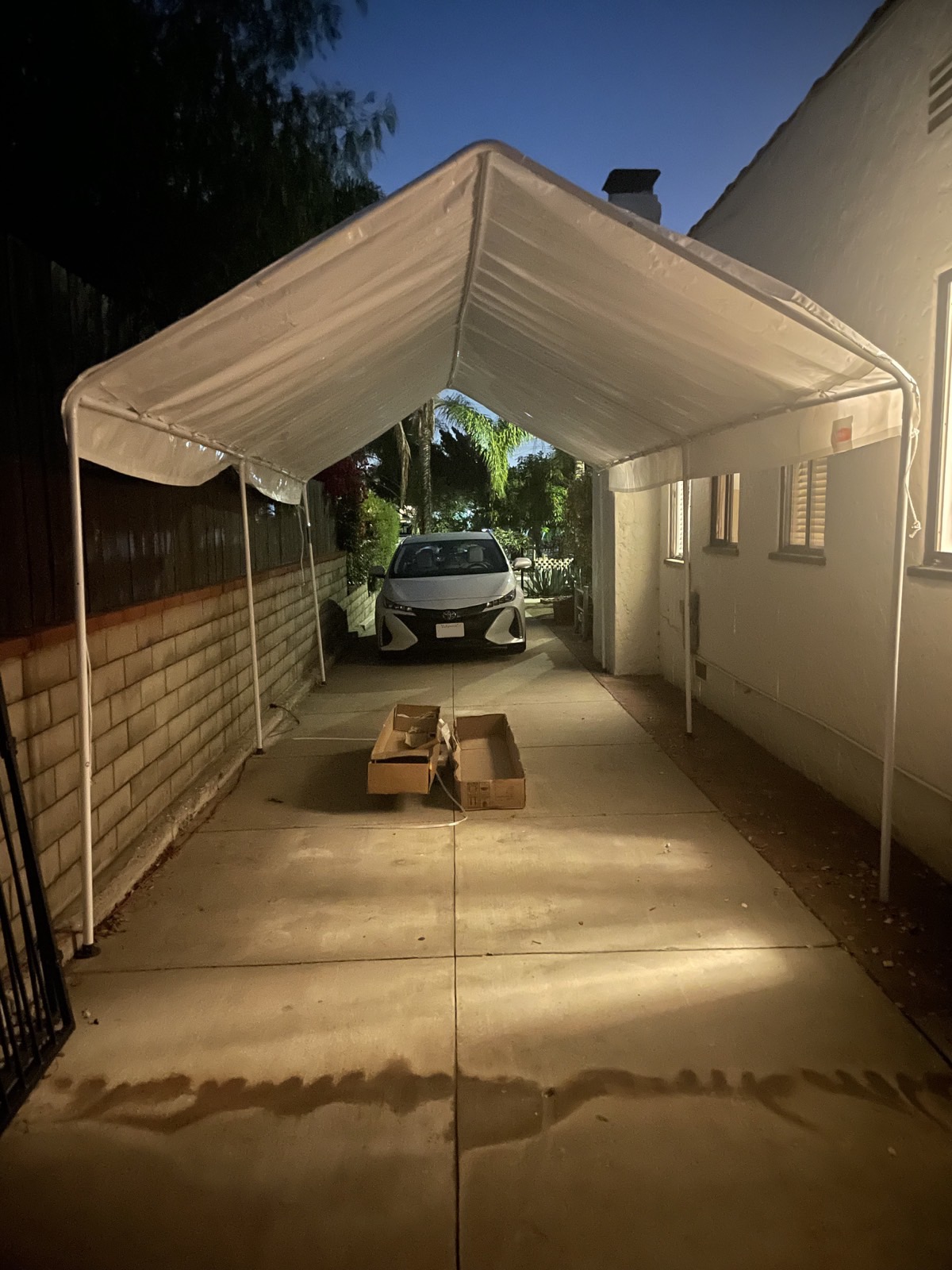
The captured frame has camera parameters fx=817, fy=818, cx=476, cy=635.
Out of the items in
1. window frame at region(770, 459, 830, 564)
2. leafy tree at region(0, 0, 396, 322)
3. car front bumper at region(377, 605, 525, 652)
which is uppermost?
leafy tree at region(0, 0, 396, 322)

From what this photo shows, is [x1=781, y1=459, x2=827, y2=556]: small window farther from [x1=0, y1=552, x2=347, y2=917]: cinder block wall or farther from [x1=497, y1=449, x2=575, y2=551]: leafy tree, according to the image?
[x1=497, y1=449, x2=575, y2=551]: leafy tree

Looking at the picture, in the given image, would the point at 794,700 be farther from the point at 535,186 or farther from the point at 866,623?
the point at 535,186

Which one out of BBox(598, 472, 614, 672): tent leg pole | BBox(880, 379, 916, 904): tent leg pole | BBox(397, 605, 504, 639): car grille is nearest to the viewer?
BBox(880, 379, 916, 904): tent leg pole

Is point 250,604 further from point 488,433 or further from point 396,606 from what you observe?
point 488,433

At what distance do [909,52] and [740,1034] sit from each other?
4480 mm

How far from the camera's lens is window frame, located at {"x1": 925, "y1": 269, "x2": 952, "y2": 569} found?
3.81m

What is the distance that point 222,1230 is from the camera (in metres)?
2.08

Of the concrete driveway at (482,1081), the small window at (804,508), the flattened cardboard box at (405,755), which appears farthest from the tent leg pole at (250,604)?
the small window at (804,508)

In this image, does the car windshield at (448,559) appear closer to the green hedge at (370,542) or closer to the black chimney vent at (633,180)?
the green hedge at (370,542)

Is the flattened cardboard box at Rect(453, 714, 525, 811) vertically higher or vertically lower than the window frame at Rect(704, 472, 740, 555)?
lower

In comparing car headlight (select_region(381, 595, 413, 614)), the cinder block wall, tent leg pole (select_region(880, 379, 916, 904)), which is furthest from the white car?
tent leg pole (select_region(880, 379, 916, 904))

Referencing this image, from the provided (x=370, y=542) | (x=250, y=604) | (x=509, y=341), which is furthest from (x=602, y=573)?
(x=370, y=542)

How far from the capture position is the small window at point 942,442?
381 centimetres

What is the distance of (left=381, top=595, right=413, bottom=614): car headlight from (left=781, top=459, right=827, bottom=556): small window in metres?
4.88
